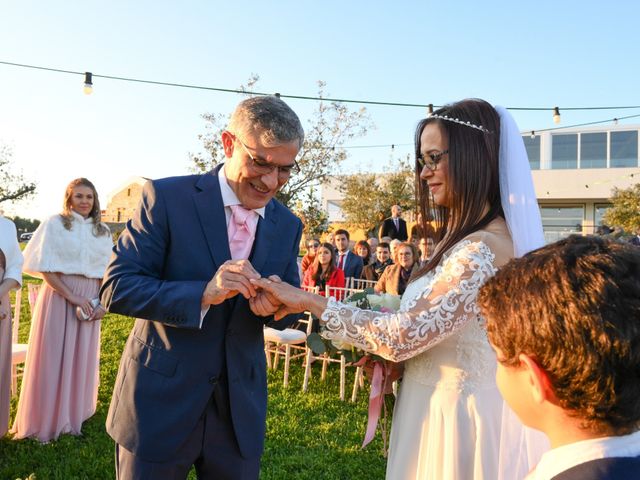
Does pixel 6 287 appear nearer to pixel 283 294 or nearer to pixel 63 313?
pixel 63 313

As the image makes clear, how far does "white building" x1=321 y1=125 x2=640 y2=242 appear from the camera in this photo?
38.2 meters

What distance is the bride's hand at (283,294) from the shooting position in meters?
2.20

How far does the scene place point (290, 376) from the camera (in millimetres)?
8055

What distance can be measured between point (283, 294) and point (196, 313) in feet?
1.18

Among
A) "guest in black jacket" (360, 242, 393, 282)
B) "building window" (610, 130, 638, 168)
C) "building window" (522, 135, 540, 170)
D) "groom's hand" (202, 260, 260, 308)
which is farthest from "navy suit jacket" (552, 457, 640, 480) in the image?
"building window" (610, 130, 638, 168)

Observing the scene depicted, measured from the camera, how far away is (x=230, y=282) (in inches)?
81.6

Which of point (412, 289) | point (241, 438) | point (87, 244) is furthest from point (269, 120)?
point (87, 244)

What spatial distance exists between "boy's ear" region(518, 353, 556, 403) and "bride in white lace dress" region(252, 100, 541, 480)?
3.01 ft

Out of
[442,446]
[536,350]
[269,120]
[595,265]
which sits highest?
[269,120]

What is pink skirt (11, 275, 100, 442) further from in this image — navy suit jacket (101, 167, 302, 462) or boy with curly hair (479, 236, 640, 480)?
boy with curly hair (479, 236, 640, 480)

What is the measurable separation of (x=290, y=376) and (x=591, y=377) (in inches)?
281

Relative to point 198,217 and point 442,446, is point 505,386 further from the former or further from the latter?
point 198,217

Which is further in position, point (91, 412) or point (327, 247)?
point (327, 247)

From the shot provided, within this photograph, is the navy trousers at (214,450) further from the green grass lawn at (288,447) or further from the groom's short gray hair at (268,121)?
the green grass lawn at (288,447)
